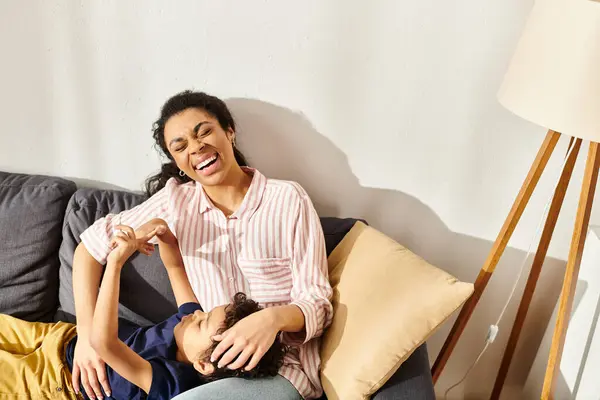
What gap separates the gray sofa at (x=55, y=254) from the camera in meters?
1.59

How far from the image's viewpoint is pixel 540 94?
1.18 meters

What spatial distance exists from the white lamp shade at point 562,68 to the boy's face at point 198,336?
870mm

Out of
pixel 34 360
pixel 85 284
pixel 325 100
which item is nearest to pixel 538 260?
pixel 325 100

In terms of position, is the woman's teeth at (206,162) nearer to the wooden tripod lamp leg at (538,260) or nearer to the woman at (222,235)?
the woman at (222,235)

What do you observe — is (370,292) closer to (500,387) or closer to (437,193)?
(437,193)


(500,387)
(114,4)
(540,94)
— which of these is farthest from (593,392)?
(114,4)

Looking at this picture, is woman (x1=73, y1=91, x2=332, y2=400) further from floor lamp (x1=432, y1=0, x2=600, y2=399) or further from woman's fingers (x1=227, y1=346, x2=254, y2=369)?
floor lamp (x1=432, y1=0, x2=600, y2=399)

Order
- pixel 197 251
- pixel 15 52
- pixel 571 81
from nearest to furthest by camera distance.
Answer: pixel 571 81 < pixel 197 251 < pixel 15 52

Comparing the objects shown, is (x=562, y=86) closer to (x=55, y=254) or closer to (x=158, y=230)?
(x=158, y=230)

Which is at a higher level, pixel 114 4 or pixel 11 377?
pixel 114 4

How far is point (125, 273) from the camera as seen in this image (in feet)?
5.24

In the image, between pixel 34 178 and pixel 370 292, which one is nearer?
pixel 370 292

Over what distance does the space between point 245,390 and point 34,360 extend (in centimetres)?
63

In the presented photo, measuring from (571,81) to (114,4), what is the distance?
1225 mm
